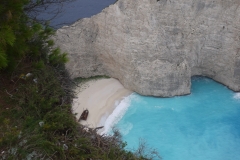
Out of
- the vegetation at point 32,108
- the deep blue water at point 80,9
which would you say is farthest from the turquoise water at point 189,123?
the deep blue water at point 80,9

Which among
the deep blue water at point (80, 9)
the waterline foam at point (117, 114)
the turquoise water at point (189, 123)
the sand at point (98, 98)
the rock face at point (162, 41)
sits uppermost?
the deep blue water at point (80, 9)

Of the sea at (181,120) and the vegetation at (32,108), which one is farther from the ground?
the vegetation at (32,108)

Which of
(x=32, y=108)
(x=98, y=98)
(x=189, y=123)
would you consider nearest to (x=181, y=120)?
(x=189, y=123)

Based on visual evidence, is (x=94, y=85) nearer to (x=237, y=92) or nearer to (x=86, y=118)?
(x=86, y=118)

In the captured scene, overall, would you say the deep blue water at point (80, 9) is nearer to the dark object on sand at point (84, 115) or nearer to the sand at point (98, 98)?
the sand at point (98, 98)

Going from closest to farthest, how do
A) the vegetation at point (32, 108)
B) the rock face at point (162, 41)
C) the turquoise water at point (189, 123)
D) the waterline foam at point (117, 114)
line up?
1. the vegetation at point (32, 108)
2. the turquoise water at point (189, 123)
3. the waterline foam at point (117, 114)
4. the rock face at point (162, 41)

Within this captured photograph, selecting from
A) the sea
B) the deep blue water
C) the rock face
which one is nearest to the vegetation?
the sea
